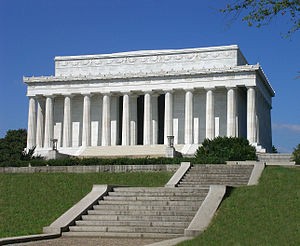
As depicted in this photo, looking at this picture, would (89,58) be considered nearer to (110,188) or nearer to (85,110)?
(85,110)

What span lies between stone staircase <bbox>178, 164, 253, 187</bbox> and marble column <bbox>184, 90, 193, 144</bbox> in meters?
35.1

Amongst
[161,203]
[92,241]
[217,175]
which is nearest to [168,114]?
[217,175]

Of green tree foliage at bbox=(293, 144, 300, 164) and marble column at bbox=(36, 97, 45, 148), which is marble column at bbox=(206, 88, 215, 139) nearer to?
green tree foliage at bbox=(293, 144, 300, 164)

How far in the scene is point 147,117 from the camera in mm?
76625

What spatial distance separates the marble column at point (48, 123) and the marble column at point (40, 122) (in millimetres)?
901

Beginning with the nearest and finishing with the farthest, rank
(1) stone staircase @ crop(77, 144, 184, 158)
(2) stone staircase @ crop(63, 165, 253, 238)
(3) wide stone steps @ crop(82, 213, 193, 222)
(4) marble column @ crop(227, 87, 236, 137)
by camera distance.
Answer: (2) stone staircase @ crop(63, 165, 253, 238) < (3) wide stone steps @ crop(82, 213, 193, 222) < (1) stone staircase @ crop(77, 144, 184, 158) < (4) marble column @ crop(227, 87, 236, 137)

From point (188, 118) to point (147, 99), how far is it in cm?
623

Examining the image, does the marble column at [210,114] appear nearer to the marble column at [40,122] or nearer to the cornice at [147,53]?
the cornice at [147,53]

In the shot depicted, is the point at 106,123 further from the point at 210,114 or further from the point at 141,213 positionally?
the point at 141,213

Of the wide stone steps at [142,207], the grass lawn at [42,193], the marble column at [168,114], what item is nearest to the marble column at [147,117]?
the marble column at [168,114]

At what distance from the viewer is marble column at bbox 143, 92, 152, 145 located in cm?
7631

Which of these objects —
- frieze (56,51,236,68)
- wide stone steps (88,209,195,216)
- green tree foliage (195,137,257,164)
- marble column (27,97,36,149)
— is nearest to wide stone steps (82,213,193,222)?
wide stone steps (88,209,195,216)

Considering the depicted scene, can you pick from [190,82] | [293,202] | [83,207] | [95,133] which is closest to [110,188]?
[83,207]

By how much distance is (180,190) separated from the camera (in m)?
28.9
